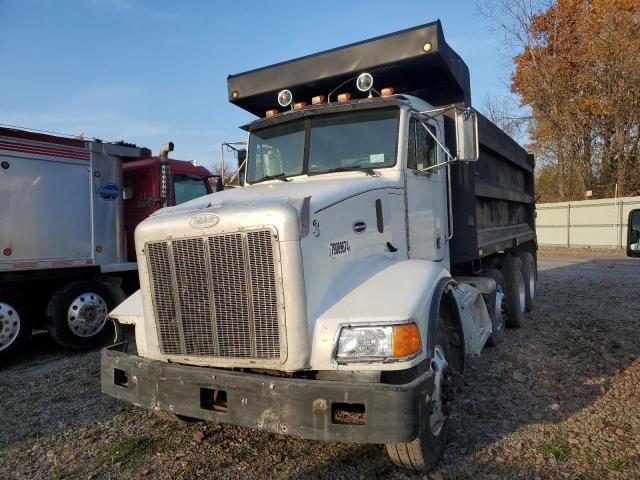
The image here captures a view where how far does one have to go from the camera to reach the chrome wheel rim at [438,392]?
3119 mm

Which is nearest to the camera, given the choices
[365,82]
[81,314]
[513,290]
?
[365,82]

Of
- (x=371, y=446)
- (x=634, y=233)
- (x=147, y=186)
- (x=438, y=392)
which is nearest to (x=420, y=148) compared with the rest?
(x=438, y=392)

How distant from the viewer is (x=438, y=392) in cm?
318

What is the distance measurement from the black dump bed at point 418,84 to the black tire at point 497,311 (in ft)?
1.69

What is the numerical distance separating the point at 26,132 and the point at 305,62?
3.82 m

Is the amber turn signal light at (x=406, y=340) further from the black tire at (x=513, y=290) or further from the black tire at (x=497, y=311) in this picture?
the black tire at (x=513, y=290)

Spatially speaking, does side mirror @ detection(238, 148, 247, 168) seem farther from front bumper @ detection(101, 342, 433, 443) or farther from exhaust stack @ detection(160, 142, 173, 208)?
front bumper @ detection(101, 342, 433, 443)

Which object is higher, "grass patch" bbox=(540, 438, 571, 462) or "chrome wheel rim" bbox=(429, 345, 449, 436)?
"chrome wheel rim" bbox=(429, 345, 449, 436)

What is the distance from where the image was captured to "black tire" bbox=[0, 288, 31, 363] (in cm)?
594

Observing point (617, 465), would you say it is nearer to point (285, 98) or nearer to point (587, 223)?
point (285, 98)

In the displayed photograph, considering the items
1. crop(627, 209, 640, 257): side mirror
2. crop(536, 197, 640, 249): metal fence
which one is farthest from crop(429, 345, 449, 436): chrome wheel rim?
crop(536, 197, 640, 249): metal fence

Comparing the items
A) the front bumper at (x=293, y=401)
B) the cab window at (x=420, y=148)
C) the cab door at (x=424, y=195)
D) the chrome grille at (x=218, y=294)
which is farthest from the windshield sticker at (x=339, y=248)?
the cab window at (x=420, y=148)

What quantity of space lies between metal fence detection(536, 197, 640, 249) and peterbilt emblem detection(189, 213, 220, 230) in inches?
869

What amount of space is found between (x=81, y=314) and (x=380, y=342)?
5.29m
